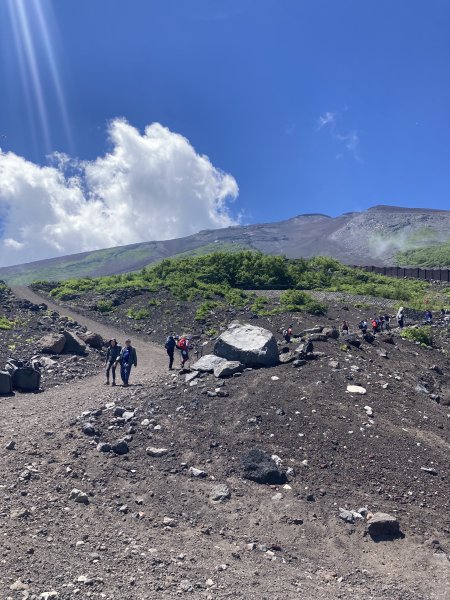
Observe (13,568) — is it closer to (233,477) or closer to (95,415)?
(233,477)

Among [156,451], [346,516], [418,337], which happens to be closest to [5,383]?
[156,451]

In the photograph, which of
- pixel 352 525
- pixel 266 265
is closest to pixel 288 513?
pixel 352 525

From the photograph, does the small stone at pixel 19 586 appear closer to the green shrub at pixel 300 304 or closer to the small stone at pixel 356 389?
the small stone at pixel 356 389

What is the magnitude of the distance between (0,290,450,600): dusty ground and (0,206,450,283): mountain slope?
65.4m

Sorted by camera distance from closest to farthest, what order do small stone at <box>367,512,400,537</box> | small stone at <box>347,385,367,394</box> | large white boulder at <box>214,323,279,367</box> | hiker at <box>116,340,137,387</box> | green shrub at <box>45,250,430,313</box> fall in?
small stone at <box>367,512,400,537</box>
small stone at <box>347,385,367,394</box>
large white boulder at <box>214,323,279,367</box>
hiker at <box>116,340,137,387</box>
green shrub at <box>45,250,430,313</box>

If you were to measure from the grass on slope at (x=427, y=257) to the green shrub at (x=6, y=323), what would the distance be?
A: 55079 mm

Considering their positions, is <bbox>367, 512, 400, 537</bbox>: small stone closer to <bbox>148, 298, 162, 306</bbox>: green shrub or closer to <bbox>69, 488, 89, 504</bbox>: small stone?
<bbox>69, 488, 89, 504</bbox>: small stone

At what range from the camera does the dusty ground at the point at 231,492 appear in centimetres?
584

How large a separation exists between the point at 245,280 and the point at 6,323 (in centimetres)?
1919

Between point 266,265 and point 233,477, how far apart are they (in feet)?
107

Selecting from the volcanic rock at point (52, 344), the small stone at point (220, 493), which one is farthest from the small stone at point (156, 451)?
the volcanic rock at point (52, 344)

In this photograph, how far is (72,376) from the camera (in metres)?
15.7

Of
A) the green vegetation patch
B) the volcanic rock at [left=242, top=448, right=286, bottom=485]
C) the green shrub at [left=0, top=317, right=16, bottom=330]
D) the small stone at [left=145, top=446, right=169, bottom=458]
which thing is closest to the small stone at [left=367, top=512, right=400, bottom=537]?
the volcanic rock at [left=242, top=448, right=286, bottom=485]

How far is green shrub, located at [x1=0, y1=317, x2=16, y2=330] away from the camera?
2156 centimetres
